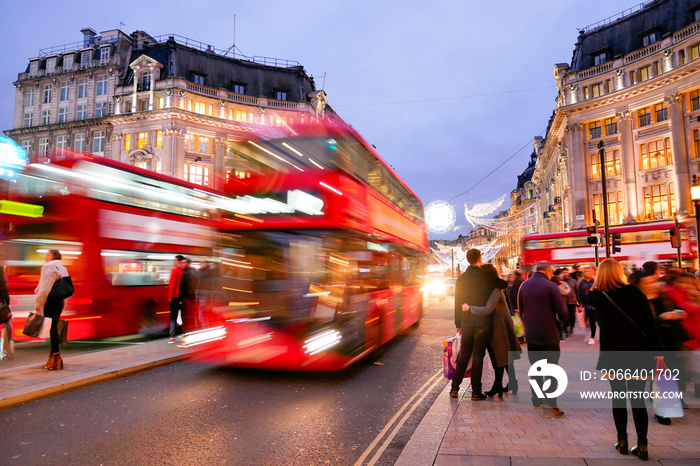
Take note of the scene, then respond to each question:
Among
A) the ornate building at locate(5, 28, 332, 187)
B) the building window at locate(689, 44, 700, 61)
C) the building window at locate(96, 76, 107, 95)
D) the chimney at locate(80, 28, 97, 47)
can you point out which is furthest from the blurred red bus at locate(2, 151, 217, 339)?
the chimney at locate(80, 28, 97, 47)

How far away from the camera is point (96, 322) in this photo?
32.6 ft

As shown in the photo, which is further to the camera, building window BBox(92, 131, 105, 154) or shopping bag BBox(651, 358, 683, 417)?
building window BBox(92, 131, 105, 154)

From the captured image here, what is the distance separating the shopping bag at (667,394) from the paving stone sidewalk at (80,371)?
7.19 metres

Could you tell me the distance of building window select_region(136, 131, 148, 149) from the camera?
3994cm

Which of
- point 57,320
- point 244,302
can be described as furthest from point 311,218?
point 57,320

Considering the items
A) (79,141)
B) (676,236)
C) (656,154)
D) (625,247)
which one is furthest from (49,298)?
(656,154)

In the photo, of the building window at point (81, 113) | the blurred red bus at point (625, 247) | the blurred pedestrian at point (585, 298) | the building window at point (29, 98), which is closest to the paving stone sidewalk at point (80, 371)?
the blurred pedestrian at point (585, 298)

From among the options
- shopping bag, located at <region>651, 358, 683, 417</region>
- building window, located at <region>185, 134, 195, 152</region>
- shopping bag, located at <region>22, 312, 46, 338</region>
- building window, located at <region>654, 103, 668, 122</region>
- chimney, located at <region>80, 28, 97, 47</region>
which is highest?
chimney, located at <region>80, 28, 97, 47</region>

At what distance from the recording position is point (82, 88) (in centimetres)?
4241

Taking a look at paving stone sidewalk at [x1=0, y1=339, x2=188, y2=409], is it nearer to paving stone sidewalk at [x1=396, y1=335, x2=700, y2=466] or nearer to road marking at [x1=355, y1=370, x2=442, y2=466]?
road marking at [x1=355, y1=370, x2=442, y2=466]

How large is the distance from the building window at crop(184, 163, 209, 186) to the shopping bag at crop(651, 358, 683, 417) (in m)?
38.9

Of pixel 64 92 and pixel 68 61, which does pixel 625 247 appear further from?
pixel 68 61

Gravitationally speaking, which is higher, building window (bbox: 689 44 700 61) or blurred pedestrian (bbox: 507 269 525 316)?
building window (bbox: 689 44 700 61)

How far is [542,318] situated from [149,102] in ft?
137
